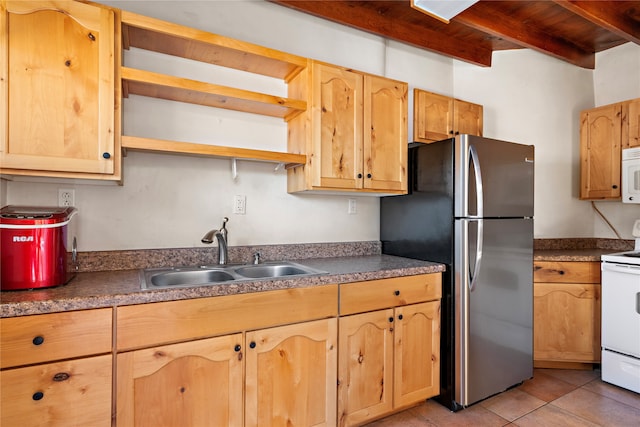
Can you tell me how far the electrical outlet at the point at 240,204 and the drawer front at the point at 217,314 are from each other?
0.75 metres

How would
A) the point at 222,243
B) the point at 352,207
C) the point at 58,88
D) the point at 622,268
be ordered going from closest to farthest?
the point at 58,88 < the point at 222,243 < the point at 622,268 < the point at 352,207

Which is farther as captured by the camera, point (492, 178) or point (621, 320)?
point (621, 320)

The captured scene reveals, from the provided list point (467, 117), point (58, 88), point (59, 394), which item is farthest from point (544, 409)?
point (58, 88)

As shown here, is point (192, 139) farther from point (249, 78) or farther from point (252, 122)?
point (249, 78)

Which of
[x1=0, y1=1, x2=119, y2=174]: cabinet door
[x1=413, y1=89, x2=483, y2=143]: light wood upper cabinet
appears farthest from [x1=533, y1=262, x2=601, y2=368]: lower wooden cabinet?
[x1=0, y1=1, x2=119, y2=174]: cabinet door

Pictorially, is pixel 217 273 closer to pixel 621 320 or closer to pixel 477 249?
pixel 477 249

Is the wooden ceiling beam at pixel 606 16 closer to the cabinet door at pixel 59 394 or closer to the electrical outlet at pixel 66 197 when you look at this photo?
the electrical outlet at pixel 66 197

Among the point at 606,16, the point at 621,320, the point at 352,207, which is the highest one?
the point at 606,16

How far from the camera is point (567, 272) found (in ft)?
8.70

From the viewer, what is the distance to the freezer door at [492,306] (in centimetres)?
204

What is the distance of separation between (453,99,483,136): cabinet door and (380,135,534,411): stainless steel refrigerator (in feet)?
2.32

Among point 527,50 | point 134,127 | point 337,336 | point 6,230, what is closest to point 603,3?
point 527,50

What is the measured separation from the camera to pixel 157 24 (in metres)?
1.64

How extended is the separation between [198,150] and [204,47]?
596mm
